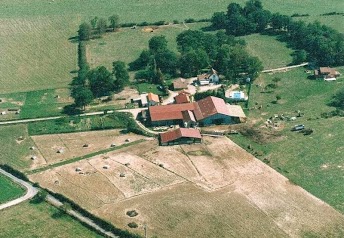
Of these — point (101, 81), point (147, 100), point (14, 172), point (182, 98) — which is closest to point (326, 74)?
point (182, 98)

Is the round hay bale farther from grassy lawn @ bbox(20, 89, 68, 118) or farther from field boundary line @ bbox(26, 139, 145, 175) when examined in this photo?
field boundary line @ bbox(26, 139, 145, 175)

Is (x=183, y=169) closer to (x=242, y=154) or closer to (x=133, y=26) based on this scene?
(x=242, y=154)

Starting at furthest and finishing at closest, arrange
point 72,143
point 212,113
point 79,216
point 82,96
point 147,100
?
1. point 147,100
2. point 82,96
3. point 212,113
4. point 72,143
5. point 79,216

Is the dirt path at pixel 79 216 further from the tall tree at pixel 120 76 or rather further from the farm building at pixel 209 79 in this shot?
the farm building at pixel 209 79

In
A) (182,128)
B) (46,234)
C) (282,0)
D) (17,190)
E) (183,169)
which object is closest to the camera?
(46,234)

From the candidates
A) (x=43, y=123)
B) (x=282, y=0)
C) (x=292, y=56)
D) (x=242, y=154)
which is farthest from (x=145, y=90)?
(x=282, y=0)

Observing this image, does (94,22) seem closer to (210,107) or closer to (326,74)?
(210,107)

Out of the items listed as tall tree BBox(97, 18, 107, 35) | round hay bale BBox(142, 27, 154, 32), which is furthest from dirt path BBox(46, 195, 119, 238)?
round hay bale BBox(142, 27, 154, 32)
